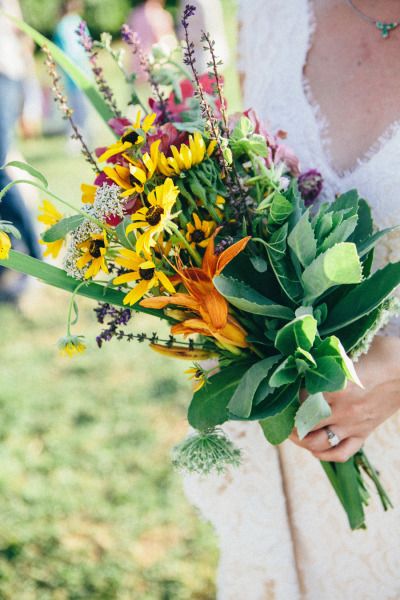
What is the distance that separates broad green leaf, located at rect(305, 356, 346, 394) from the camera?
0.92 meters

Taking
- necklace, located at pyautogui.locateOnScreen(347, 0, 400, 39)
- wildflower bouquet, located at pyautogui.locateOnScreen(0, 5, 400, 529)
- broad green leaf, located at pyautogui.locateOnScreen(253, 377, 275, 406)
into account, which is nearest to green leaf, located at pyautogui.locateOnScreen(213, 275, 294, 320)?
wildflower bouquet, located at pyautogui.locateOnScreen(0, 5, 400, 529)

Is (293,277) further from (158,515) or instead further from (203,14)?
(203,14)

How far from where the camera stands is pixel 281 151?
1097mm

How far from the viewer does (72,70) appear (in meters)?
1.17

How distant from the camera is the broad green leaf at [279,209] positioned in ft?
3.15

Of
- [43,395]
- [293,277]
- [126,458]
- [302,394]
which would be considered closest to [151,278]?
[293,277]

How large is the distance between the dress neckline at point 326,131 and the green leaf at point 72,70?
420mm

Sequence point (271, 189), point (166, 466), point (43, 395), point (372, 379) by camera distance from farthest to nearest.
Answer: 1. point (43, 395)
2. point (166, 466)
3. point (372, 379)
4. point (271, 189)

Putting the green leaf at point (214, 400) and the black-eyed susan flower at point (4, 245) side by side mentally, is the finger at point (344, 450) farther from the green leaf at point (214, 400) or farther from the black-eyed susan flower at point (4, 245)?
the black-eyed susan flower at point (4, 245)

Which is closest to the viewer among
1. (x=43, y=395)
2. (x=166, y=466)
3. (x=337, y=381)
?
(x=337, y=381)

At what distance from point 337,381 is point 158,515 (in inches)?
63.9

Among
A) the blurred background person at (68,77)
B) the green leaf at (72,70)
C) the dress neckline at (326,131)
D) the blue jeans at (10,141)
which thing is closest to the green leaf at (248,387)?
the dress neckline at (326,131)

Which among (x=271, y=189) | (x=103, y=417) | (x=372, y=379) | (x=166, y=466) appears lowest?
(x=372, y=379)

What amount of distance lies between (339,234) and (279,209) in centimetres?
10
